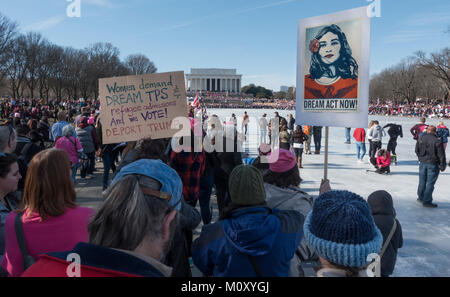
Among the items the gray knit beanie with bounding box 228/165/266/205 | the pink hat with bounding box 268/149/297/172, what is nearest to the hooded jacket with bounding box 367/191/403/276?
the pink hat with bounding box 268/149/297/172

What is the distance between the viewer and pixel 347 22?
343cm

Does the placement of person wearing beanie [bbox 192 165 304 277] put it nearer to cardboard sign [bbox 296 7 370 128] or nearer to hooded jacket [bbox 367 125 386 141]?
cardboard sign [bbox 296 7 370 128]

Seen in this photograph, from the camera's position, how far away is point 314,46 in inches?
147

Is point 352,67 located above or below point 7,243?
above

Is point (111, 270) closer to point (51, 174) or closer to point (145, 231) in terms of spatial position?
point (145, 231)

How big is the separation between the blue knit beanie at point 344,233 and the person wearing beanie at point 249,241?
14.8 inches

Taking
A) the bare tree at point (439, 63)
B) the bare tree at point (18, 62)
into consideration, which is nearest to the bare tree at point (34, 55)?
the bare tree at point (18, 62)

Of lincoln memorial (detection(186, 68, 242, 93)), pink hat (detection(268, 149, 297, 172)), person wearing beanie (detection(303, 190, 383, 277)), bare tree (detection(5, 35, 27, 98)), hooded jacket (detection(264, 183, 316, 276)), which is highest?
lincoln memorial (detection(186, 68, 242, 93))

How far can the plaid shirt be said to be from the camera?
14.5ft

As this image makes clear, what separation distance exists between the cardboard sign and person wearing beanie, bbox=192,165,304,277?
1.93 metres

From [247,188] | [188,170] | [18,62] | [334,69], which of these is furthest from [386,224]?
[18,62]

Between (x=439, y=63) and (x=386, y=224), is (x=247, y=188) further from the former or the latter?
(x=439, y=63)

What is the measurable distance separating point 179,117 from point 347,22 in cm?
239
